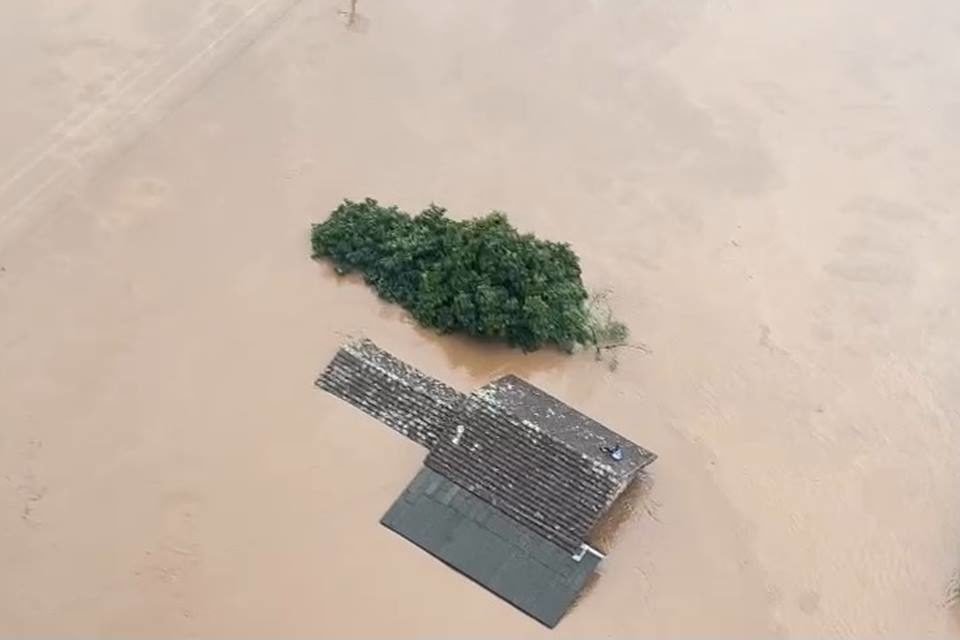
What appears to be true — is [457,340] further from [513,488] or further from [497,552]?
[497,552]

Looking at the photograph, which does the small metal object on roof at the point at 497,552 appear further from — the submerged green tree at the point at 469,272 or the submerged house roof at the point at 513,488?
the submerged green tree at the point at 469,272

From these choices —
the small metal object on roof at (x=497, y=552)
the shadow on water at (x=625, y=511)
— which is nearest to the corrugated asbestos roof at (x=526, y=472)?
the small metal object on roof at (x=497, y=552)

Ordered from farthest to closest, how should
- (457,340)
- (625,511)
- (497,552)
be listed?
(457,340) → (625,511) → (497,552)

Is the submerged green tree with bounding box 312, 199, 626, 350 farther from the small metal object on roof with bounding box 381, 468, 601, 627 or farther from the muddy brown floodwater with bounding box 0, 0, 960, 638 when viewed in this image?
the small metal object on roof with bounding box 381, 468, 601, 627

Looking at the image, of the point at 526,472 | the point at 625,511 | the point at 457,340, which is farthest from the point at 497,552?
the point at 457,340

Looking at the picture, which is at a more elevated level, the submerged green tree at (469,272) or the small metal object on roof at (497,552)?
the submerged green tree at (469,272)

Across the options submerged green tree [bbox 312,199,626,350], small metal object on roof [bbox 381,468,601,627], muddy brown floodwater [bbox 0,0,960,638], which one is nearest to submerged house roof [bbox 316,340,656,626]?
small metal object on roof [bbox 381,468,601,627]

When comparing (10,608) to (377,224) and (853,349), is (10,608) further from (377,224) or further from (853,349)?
(853,349)
